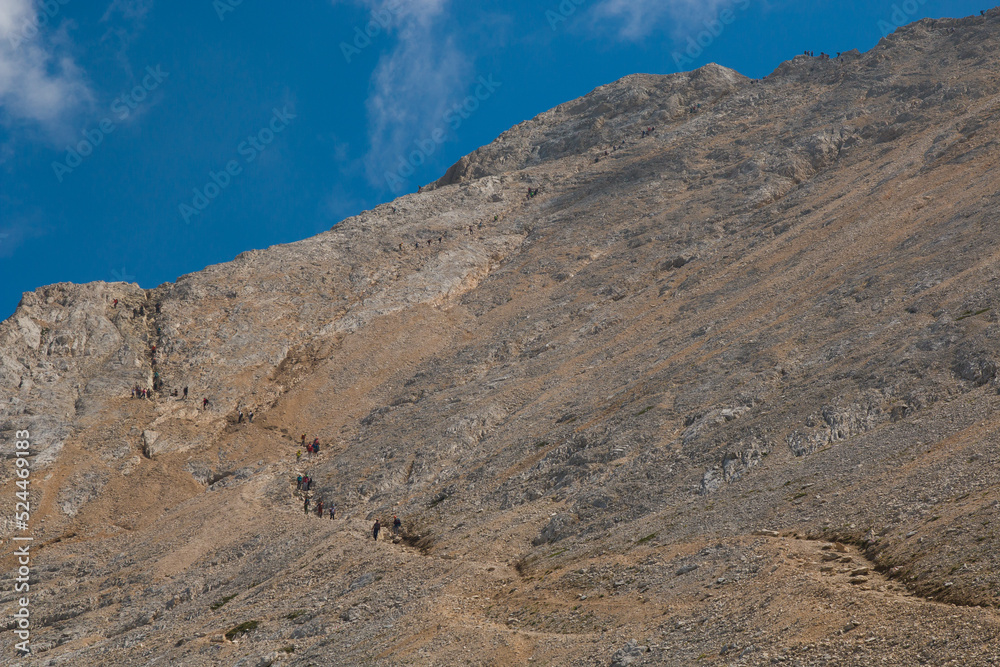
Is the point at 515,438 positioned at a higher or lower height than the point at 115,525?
lower

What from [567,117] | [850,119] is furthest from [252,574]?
[567,117]

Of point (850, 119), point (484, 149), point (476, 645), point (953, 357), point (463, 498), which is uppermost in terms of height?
point (484, 149)

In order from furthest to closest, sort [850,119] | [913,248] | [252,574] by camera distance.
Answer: [850,119]
[913,248]
[252,574]

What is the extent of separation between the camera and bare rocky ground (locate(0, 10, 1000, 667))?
24.9 m

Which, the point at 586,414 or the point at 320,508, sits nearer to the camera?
the point at 586,414

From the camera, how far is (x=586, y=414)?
4419 cm

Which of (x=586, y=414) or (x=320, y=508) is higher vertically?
(x=320, y=508)

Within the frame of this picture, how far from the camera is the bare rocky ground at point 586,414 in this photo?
81.7 feet

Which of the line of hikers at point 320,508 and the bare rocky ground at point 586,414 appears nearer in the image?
the bare rocky ground at point 586,414

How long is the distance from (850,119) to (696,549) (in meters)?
64.2

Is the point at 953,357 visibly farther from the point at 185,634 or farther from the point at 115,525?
the point at 115,525

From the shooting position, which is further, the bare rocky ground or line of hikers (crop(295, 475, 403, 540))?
line of hikers (crop(295, 475, 403, 540))

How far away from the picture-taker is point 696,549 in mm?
27516

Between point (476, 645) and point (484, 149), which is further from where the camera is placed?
point (484, 149)
